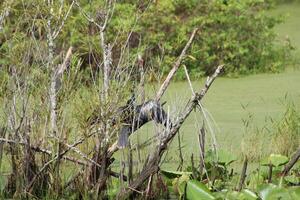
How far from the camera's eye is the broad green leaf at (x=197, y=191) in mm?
4090

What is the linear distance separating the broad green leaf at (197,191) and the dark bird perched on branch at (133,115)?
0.32m

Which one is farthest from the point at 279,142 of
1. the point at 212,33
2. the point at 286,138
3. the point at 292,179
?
the point at 212,33

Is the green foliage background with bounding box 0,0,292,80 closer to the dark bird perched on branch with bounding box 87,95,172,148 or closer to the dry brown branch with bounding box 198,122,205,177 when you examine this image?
the dark bird perched on branch with bounding box 87,95,172,148

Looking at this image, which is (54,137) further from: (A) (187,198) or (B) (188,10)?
(B) (188,10)

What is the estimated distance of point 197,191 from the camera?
411cm

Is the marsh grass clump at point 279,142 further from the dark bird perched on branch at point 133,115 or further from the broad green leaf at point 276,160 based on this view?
A: the dark bird perched on branch at point 133,115

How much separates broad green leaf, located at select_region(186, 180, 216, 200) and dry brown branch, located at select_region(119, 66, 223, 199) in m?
0.18

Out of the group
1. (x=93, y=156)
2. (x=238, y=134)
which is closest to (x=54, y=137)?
(x=93, y=156)

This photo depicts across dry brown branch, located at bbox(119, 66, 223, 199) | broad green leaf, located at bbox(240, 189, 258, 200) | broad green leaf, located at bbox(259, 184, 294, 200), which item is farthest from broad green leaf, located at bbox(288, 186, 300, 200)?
dry brown branch, located at bbox(119, 66, 223, 199)

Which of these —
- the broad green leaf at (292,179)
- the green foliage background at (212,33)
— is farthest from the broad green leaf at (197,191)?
the green foliage background at (212,33)

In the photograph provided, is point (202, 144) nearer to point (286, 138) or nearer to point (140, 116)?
point (140, 116)

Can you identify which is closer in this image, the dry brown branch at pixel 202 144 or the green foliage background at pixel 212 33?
the dry brown branch at pixel 202 144

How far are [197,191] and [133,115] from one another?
0.58 metres

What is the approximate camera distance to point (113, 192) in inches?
169
